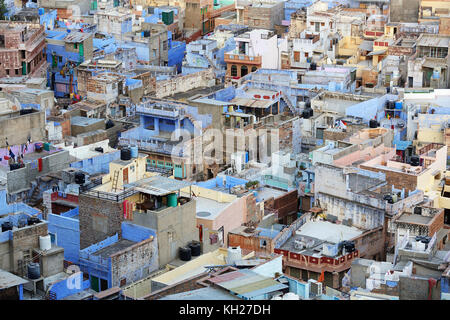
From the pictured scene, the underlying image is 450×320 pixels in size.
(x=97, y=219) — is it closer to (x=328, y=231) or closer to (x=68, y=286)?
(x=68, y=286)

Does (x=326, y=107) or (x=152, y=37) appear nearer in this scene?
(x=326, y=107)

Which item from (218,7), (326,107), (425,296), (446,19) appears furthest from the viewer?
(218,7)

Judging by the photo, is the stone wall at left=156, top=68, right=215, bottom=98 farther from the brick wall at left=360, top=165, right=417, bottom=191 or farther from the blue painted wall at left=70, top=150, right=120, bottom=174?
the brick wall at left=360, top=165, right=417, bottom=191

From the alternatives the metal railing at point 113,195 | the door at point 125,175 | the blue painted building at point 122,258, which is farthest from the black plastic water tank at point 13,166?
the blue painted building at point 122,258

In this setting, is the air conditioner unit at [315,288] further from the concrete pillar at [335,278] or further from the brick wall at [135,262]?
the brick wall at [135,262]

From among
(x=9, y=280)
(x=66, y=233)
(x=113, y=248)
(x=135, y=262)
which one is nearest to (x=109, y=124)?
(x=66, y=233)

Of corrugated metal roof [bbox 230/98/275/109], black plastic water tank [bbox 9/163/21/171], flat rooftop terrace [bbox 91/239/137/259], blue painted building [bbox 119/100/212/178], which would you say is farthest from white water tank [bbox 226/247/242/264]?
corrugated metal roof [bbox 230/98/275/109]
